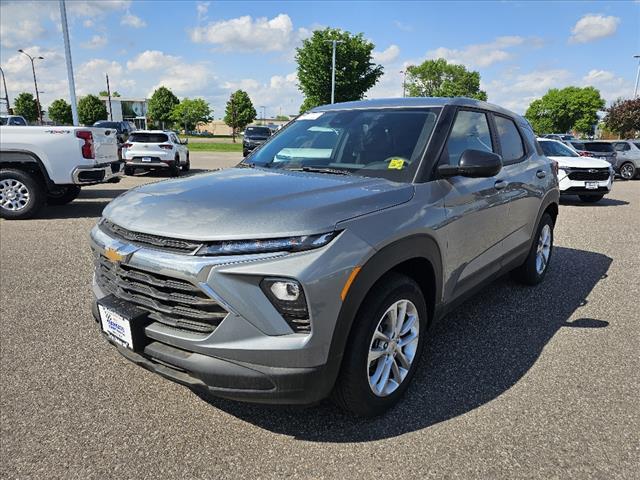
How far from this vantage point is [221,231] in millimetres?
2078

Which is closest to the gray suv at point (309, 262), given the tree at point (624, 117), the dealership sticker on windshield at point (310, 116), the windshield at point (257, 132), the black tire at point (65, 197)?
the dealership sticker on windshield at point (310, 116)

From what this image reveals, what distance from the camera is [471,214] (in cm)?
315

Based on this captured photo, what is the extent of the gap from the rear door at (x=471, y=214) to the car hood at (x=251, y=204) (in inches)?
19.4

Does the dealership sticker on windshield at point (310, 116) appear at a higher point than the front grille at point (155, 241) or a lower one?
higher

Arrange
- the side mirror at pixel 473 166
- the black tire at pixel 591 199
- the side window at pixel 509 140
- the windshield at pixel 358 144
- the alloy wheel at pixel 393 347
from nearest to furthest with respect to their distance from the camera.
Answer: the alloy wheel at pixel 393 347, the side mirror at pixel 473 166, the windshield at pixel 358 144, the side window at pixel 509 140, the black tire at pixel 591 199

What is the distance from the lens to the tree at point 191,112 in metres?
87.9

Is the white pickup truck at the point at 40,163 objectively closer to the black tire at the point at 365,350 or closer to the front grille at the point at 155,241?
the front grille at the point at 155,241

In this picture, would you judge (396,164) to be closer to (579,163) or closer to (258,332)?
(258,332)

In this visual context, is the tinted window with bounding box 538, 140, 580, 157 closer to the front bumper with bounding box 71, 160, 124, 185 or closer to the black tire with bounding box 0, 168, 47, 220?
the front bumper with bounding box 71, 160, 124, 185

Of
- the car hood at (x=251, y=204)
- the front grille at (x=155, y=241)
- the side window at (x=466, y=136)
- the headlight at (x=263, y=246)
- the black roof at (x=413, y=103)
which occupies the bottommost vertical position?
the front grille at (x=155, y=241)

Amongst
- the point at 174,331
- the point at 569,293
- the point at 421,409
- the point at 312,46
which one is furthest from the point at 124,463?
the point at 312,46

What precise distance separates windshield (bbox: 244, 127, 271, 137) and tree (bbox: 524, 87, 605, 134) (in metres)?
67.5

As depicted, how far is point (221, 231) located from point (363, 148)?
146 cm

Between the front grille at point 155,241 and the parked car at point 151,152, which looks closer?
the front grille at point 155,241
